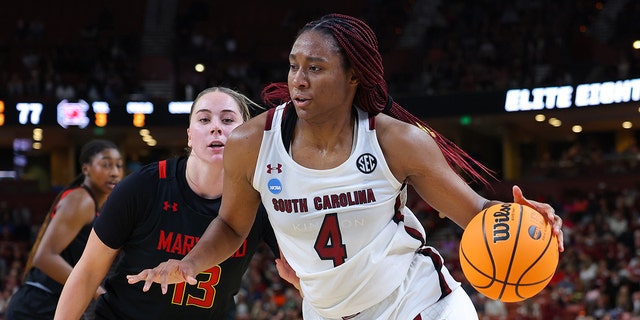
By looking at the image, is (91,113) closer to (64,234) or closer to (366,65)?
(64,234)

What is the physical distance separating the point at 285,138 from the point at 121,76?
19.2m

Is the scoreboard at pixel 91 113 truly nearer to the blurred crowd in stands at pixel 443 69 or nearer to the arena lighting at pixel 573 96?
the blurred crowd in stands at pixel 443 69

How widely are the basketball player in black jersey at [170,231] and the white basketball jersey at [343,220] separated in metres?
0.65

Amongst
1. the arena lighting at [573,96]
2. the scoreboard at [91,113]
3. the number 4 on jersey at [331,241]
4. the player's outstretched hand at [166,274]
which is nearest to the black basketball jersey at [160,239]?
the player's outstretched hand at [166,274]

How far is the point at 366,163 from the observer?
3.22 meters

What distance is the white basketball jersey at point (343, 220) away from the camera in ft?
10.5

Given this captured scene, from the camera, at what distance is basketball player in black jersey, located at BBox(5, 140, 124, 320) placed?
17.7ft

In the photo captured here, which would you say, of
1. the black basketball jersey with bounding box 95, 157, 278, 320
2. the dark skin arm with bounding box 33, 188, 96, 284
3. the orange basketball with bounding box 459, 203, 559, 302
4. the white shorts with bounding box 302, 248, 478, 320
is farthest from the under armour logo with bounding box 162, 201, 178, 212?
the dark skin arm with bounding box 33, 188, 96, 284

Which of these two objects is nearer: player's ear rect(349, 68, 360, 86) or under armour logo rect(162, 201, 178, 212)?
player's ear rect(349, 68, 360, 86)

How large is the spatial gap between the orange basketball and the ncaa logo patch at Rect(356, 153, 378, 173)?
402 millimetres

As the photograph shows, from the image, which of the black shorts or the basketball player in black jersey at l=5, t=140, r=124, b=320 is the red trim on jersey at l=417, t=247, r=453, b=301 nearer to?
the basketball player in black jersey at l=5, t=140, r=124, b=320

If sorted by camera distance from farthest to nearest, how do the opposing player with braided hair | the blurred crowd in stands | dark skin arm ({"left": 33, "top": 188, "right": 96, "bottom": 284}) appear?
the blurred crowd in stands < dark skin arm ({"left": 33, "top": 188, "right": 96, "bottom": 284}) < the opposing player with braided hair

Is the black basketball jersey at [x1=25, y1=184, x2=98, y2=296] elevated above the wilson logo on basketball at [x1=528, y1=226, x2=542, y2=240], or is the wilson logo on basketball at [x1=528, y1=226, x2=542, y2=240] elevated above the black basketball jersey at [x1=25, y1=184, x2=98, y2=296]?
the wilson logo on basketball at [x1=528, y1=226, x2=542, y2=240]

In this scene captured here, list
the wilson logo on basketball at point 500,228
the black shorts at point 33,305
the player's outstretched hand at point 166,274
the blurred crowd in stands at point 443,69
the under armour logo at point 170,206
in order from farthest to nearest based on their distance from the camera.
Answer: the blurred crowd in stands at point 443,69 → the black shorts at point 33,305 → the under armour logo at point 170,206 → the player's outstretched hand at point 166,274 → the wilson logo on basketball at point 500,228
